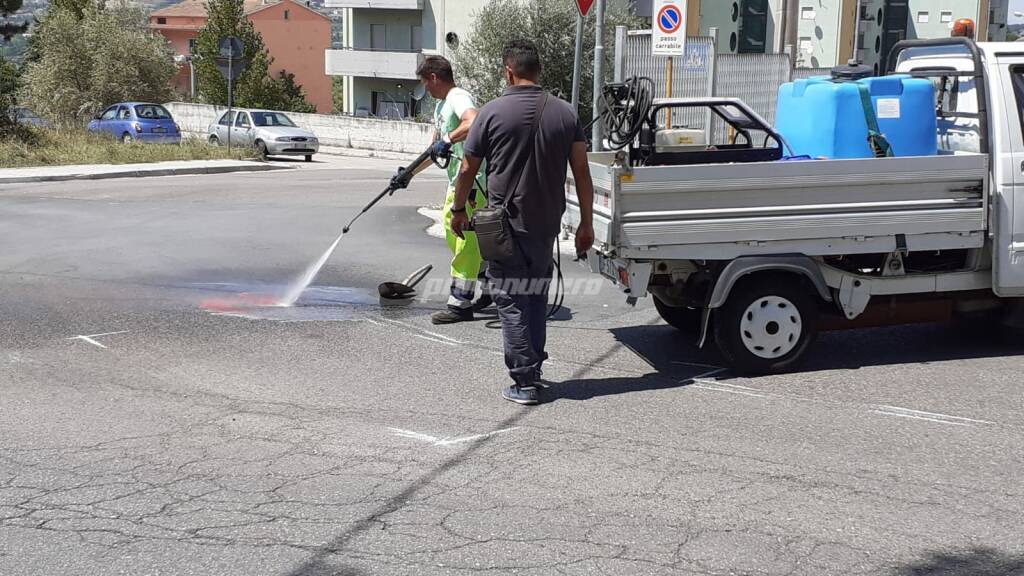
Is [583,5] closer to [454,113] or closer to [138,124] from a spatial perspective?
[454,113]

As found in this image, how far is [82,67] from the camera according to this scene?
40344 millimetres

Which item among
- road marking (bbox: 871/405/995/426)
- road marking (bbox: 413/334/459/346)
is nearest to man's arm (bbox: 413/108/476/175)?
road marking (bbox: 413/334/459/346)

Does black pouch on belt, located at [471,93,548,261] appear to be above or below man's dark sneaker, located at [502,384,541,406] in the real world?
above

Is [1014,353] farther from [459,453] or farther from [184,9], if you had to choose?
[184,9]

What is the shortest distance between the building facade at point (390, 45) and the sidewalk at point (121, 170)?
29.3 metres

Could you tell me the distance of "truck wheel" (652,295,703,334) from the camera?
8102mm

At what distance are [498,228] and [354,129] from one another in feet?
114

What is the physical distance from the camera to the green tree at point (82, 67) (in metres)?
39.8

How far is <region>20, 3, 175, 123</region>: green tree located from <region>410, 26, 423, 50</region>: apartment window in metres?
17.9

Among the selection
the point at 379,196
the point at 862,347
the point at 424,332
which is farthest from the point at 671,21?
the point at 424,332

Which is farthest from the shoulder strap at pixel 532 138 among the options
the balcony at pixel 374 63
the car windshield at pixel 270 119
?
the balcony at pixel 374 63

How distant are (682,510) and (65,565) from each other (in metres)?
2.41

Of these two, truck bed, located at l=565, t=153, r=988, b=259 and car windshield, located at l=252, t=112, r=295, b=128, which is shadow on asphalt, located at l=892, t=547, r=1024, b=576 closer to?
truck bed, located at l=565, t=153, r=988, b=259

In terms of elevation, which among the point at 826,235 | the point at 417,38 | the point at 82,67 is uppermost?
the point at 417,38
